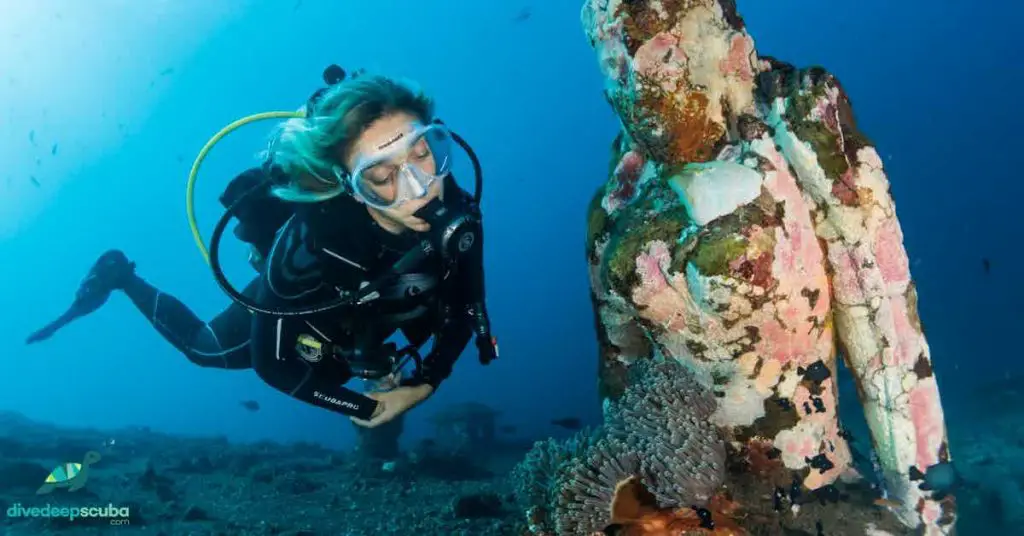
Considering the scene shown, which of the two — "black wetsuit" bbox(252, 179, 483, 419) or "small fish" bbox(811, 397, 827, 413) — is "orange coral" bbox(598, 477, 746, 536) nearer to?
"small fish" bbox(811, 397, 827, 413)

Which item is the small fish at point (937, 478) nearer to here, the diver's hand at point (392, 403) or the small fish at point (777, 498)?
the small fish at point (777, 498)

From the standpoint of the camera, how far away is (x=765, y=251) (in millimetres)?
2857

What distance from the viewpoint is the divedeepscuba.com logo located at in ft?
26.2

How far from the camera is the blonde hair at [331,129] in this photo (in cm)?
378

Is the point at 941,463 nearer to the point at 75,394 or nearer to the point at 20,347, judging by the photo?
the point at 75,394

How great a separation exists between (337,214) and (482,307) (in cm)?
122

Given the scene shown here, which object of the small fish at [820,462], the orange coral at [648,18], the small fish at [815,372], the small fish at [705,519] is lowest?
the small fish at [705,519]

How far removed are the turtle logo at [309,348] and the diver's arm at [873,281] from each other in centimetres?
319

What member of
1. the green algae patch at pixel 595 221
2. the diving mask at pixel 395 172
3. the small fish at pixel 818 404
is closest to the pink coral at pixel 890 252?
the small fish at pixel 818 404

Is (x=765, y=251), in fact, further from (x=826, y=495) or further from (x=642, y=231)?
(x=826, y=495)

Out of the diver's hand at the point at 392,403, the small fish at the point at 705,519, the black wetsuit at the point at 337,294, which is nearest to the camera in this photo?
the small fish at the point at 705,519

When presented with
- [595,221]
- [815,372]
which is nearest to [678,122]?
[595,221]

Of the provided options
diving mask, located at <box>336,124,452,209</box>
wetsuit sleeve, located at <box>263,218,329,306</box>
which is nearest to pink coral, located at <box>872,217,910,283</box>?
diving mask, located at <box>336,124,452,209</box>

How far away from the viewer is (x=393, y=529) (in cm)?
679
